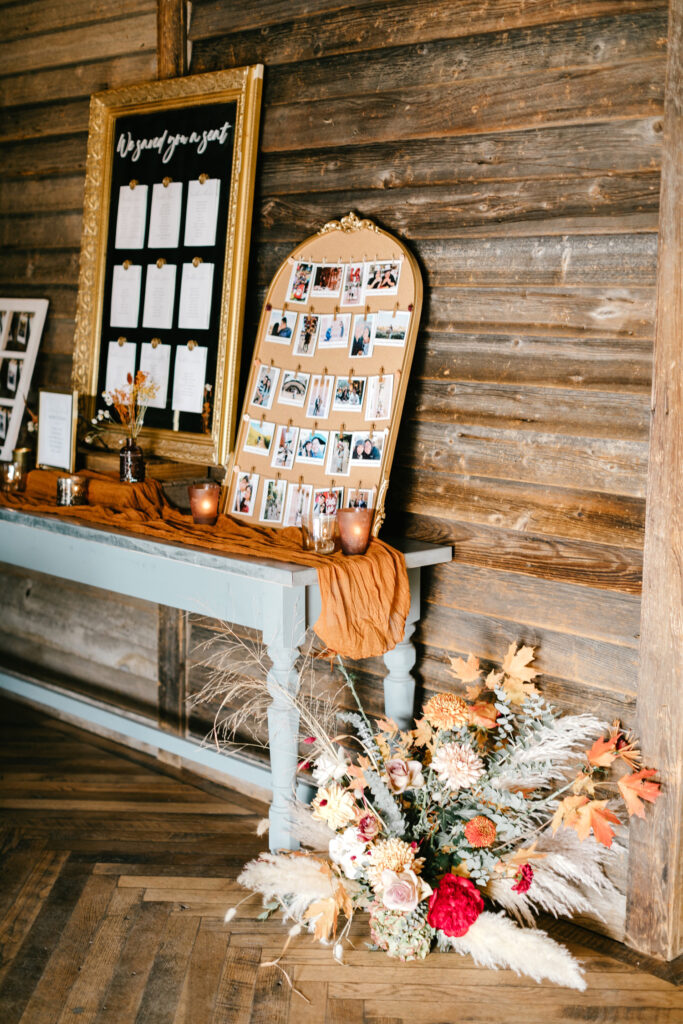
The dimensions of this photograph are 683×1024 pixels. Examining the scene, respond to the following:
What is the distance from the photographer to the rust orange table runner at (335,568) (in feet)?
8.57

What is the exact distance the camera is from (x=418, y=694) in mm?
3080

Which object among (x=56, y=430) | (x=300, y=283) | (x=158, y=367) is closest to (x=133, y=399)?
(x=158, y=367)

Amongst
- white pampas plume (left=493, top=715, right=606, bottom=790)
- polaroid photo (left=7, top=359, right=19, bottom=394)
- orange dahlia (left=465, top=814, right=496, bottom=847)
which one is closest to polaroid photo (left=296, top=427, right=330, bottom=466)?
white pampas plume (left=493, top=715, right=606, bottom=790)

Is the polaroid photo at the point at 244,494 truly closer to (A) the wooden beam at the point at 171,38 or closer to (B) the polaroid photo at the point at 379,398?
(B) the polaroid photo at the point at 379,398

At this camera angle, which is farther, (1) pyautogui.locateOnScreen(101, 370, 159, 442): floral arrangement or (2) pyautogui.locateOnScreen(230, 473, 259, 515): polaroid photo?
(1) pyautogui.locateOnScreen(101, 370, 159, 442): floral arrangement

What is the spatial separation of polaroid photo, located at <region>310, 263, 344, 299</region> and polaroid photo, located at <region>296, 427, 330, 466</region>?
41 cm

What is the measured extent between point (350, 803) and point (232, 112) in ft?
7.13

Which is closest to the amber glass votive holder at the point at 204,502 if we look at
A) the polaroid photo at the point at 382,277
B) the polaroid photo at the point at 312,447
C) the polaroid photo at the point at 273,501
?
the polaroid photo at the point at 273,501

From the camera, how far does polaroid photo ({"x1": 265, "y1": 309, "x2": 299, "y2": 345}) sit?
3.13 meters

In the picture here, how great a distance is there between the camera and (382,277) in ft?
9.57

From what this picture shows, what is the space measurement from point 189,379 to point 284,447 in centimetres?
54

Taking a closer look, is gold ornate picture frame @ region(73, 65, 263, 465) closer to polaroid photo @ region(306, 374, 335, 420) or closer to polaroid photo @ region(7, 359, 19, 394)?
polaroid photo @ region(306, 374, 335, 420)

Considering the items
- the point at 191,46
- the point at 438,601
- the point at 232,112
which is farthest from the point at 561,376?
the point at 191,46

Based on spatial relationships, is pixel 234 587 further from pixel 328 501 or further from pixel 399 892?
pixel 399 892
